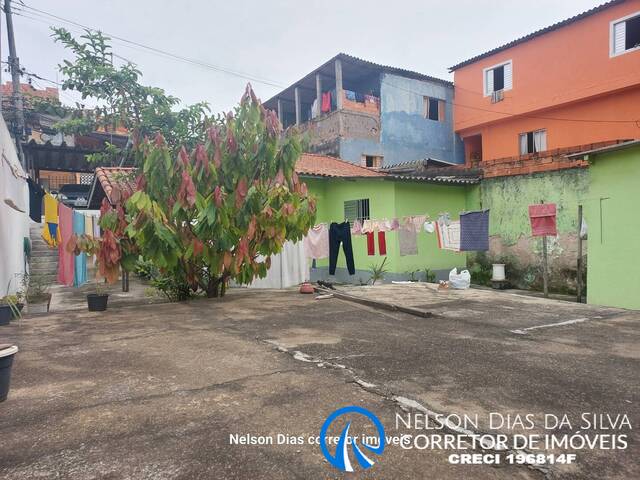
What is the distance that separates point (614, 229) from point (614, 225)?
0.07m

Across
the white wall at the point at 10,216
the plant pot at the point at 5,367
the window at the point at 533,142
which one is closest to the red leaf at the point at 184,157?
the white wall at the point at 10,216

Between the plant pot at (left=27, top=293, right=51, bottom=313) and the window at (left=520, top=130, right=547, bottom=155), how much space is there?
59.2ft

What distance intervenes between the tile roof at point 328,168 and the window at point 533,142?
7.57m

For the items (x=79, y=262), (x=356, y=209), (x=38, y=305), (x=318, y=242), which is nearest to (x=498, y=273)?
(x=356, y=209)

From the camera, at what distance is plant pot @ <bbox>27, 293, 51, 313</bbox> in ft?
25.6

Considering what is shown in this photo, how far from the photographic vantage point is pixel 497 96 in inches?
729

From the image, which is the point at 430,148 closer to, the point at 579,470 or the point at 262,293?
the point at 262,293

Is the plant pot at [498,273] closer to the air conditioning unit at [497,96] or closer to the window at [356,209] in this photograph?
the window at [356,209]

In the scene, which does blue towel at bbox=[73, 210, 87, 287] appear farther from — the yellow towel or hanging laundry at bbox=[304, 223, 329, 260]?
hanging laundry at bbox=[304, 223, 329, 260]

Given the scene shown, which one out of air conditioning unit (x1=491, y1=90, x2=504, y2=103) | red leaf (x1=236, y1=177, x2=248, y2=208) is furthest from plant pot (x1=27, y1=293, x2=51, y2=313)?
air conditioning unit (x1=491, y1=90, x2=504, y2=103)

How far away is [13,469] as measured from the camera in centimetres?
230

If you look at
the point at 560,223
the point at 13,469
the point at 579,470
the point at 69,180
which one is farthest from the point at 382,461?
the point at 69,180

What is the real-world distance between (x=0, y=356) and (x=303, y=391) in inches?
89.9

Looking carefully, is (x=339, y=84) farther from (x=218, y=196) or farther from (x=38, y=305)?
(x=38, y=305)
